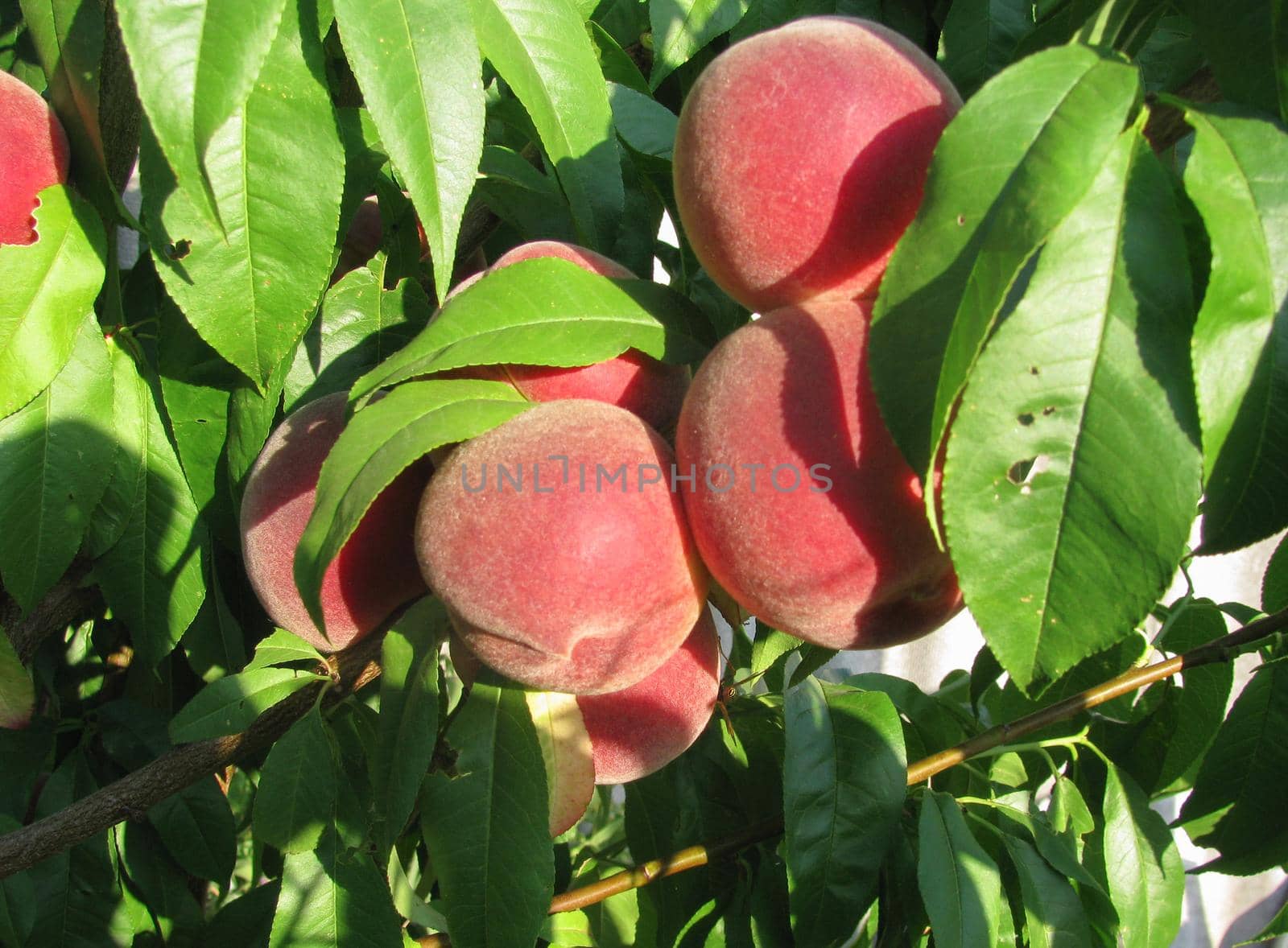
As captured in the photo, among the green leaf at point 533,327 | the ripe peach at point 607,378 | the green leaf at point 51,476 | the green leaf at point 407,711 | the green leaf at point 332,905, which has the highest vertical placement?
the green leaf at point 533,327

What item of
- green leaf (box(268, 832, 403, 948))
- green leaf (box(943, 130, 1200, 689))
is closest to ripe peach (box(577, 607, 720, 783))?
green leaf (box(268, 832, 403, 948))

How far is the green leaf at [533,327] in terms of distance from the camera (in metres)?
0.55

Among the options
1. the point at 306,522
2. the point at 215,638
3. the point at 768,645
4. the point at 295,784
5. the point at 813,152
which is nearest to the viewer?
the point at 813,152

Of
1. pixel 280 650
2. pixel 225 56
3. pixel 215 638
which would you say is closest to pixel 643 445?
pixel 225 56

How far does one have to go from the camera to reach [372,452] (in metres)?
0.51

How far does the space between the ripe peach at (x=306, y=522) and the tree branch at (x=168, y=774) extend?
9 cm

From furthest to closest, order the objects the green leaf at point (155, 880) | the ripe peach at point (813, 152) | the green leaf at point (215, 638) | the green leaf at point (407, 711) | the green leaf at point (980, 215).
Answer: the green leaf at point (155, 880)
the green leaf at point (215, 638)
the green leaf at point (407, 711)
the ripe peach at point (813, 152)
the green leaf at point (980, 215)

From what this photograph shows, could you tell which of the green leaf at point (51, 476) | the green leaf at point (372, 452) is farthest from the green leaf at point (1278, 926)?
the green leaf at point (51, 476)

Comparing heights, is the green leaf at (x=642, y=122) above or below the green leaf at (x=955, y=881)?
above

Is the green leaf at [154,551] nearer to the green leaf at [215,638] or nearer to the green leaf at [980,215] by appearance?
the green leaf at [215,638]

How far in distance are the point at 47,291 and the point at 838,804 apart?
698mm

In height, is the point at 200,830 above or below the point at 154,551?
below

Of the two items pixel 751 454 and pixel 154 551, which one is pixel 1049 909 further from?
pixel 154 551

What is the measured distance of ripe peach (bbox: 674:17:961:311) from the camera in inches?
20.6
